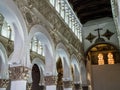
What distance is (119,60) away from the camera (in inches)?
830

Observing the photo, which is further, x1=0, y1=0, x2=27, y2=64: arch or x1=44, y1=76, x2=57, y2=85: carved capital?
x1=44, y1=76, x2=57, y2=85: carved capital

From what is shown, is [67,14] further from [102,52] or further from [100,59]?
[102,52]

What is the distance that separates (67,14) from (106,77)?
9663 millimetres

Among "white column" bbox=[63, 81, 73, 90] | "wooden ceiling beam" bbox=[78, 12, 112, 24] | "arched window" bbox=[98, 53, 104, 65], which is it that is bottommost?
"white column" bbox=[63, 81, 73, 90]

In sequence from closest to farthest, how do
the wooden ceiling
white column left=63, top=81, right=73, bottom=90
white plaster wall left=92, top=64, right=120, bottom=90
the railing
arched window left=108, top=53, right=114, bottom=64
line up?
the railing → white column left=63, top=81, right=73, bottom=90 → the wooden ceiling → white plaster wall left=92, top=64, right=120, bottom=90 → arched window left=108, top=53, right=114, bottom=64

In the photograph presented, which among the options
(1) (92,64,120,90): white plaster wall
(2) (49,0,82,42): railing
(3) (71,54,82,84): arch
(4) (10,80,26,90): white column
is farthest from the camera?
(1) (92,64,120,90): white plaster wall

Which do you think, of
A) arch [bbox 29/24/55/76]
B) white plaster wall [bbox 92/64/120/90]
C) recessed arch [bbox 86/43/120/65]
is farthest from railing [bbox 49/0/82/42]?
recessed arch [bbox 86/43/120/65]

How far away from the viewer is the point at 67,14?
13633 millimetres

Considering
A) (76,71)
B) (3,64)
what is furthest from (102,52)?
(3,64)

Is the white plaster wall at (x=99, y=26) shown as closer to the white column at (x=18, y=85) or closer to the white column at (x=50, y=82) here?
the white column at (x=50, y=82)

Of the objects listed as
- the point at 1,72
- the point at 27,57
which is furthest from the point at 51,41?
the point at 1,72

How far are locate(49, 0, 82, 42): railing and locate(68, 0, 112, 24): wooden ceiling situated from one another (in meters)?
0.95

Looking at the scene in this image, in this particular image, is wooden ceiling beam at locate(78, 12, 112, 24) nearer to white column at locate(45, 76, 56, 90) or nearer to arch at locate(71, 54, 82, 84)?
arch at locate(71, 54, 82, 84)

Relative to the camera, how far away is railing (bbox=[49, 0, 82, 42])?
11.5m
